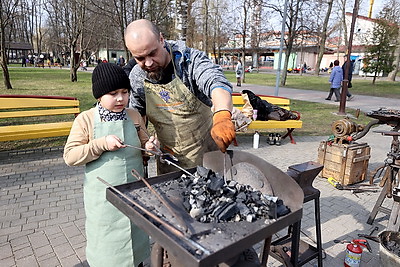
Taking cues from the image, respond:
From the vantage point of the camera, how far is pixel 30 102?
5.19 m

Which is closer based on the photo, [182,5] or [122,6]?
[182,5]

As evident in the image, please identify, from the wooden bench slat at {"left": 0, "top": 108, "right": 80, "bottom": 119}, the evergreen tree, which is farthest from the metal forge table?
the evergreen tree

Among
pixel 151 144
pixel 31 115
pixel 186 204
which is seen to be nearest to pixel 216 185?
pixel 186 204

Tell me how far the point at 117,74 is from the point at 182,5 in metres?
5.71

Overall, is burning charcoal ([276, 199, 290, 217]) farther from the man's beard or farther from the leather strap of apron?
the man's beard

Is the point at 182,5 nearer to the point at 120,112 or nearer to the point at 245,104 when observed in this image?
the point at 245,104

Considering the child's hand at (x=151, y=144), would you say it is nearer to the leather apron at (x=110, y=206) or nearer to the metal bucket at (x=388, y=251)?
the leather apron at (x=110, y=206)

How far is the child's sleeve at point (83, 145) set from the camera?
5.57 ft

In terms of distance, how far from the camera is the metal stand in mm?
2092

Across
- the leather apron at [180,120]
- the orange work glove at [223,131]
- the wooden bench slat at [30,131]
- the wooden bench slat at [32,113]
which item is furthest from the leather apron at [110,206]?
the wooden bench slat at [32,113]

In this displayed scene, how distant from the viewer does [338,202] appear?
12.5 ft

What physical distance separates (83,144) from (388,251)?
2305mm

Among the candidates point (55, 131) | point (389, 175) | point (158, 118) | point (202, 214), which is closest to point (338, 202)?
point (389, 175)

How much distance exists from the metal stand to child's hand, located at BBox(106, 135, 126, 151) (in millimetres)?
1226
